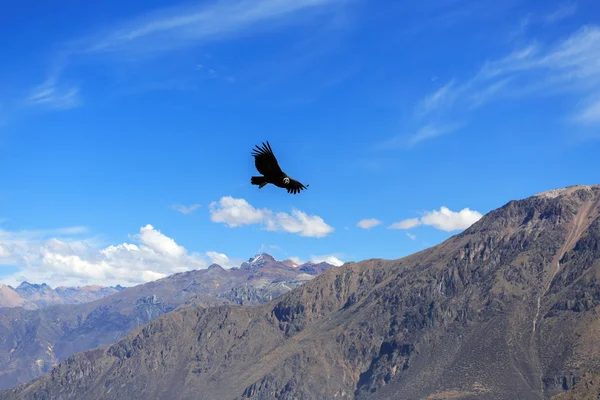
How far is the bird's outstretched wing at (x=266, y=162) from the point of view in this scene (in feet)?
118

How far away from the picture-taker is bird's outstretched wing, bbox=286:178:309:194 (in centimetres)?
3744

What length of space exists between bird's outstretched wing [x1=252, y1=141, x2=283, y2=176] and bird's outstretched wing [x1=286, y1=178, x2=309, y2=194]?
1.00m

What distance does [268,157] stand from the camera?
3606cm

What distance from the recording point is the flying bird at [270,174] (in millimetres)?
36013

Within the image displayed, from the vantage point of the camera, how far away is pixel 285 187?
37.9 metres

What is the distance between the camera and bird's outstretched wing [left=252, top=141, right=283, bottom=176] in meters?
35.8

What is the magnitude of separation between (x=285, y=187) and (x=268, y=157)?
2442 mm

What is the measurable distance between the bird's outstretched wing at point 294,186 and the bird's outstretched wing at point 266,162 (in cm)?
100

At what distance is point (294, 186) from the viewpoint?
124ft

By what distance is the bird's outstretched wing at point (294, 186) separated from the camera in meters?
37.4

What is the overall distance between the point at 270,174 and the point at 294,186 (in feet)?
5.06

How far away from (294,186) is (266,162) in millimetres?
2292

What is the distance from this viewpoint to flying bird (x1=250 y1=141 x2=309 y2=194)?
3601 centimetres

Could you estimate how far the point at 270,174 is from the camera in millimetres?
36969
